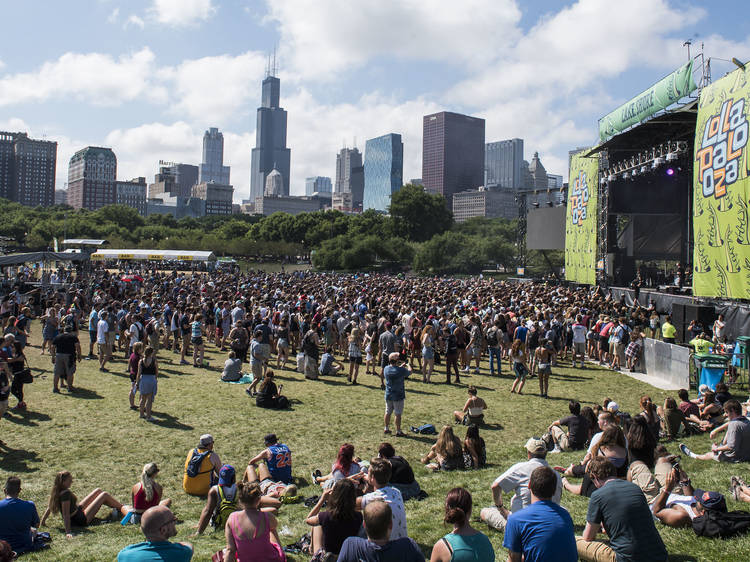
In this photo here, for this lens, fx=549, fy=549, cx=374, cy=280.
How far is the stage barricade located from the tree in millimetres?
74507

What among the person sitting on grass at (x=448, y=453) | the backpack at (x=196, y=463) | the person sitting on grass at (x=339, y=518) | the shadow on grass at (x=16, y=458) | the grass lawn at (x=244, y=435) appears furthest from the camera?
the person sitting on grass at (x=448, y=453)

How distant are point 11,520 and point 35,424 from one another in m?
4.63

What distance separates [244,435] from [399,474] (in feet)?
12.0

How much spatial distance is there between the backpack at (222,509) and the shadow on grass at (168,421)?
12.4ft

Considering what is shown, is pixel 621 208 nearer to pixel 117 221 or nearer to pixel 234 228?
pixel 234 228

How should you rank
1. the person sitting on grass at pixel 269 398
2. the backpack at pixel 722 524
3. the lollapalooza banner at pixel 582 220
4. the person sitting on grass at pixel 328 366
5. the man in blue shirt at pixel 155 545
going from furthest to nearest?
the lollapalooza banner at pixel 582 220 → the person sitting on grass at pixel 328 366 → the person sitting on grass at pixel 269 398 → the backpack at pixel 722 524 → the man in blue shirt at pixel 155 545

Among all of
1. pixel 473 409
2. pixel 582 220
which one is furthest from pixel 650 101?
pixel 473 409

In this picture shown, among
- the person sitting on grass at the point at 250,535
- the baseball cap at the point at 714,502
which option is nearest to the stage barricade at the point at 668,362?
the baseball cap at the point at 714,502

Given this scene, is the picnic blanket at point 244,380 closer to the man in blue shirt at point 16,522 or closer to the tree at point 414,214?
the man in blue shirt at point 16,522

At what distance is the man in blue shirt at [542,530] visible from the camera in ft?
12.0

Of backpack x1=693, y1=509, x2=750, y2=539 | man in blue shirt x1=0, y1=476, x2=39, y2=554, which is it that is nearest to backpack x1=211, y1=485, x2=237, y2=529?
man in blue shirt x1=0, y1=476, x2=39, y2=554

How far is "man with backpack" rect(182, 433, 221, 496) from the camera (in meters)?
6.91

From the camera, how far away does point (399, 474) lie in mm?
6445

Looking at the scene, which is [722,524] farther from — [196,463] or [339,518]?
[196,463]
